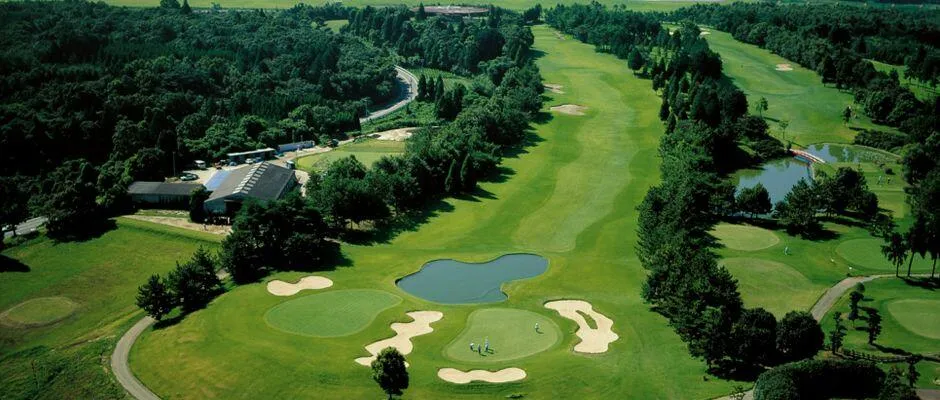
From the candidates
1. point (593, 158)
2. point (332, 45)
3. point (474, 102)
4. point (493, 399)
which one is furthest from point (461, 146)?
point (332, 45)

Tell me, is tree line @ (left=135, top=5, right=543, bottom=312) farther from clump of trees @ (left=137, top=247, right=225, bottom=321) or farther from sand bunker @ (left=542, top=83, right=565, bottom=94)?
sand bunker @ (left=542, top=83, right=565, bottom=94)

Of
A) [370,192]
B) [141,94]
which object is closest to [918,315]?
[370,192]

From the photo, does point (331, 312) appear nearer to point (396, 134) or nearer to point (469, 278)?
point (469, 278)

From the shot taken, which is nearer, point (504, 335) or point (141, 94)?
point (504, 335)

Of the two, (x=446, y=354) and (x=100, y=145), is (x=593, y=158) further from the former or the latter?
(x=100, y=145)

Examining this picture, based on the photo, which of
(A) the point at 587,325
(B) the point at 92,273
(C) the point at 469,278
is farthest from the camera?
(B) the point at 92,273

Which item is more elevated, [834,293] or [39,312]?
[834,293]

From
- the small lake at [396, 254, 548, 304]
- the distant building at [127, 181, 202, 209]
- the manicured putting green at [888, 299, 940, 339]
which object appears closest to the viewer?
the manicured putting green at [888, 299, 940, 339]

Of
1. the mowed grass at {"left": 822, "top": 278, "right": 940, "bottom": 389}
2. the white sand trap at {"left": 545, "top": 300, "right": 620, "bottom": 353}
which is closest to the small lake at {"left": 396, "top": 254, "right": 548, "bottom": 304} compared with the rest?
the white sand trap at {"left": 545, "top": 300, "right": 620, "bottom": 353}
